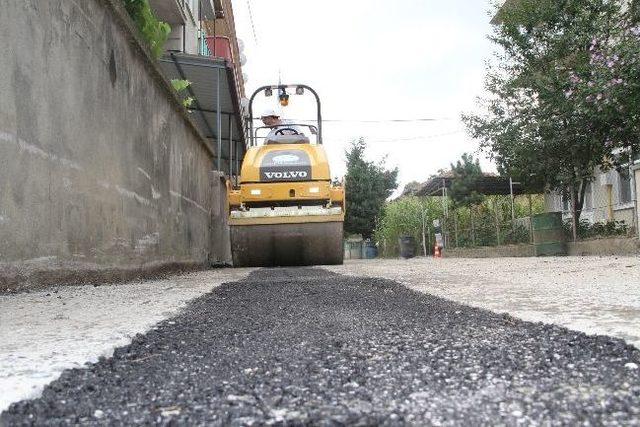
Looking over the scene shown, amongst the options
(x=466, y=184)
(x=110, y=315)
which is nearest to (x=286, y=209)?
(x=110, y=315)

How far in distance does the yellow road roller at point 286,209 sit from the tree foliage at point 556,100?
5.01 meters

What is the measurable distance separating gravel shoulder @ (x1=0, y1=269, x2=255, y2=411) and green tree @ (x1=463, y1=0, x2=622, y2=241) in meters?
10.2

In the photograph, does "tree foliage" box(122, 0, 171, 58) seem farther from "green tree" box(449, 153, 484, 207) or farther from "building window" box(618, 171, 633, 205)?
"green tree" box(449, 153, 484, 207)

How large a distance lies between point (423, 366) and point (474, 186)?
2641 cm

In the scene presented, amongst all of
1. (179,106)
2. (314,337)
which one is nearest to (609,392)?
(314,337)

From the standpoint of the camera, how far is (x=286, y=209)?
978 cm

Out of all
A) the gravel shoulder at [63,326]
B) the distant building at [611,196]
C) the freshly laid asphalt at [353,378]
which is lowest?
the freshly laid asphalt at [353,378]

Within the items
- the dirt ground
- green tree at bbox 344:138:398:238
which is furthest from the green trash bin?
green tree at bbox 344:138:398:238

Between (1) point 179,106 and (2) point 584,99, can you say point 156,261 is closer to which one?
(1) point 179,106

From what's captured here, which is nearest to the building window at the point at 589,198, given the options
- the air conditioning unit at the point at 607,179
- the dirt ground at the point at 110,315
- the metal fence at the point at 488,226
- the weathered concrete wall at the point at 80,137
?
the air conditioning unit at the point at 607,179

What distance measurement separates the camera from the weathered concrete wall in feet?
11.1

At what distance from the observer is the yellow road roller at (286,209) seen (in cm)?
975

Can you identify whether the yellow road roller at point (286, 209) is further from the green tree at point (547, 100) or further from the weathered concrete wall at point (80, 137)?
the green tree at point (547, 100)

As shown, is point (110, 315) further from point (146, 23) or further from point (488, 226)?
point (488, 226)
